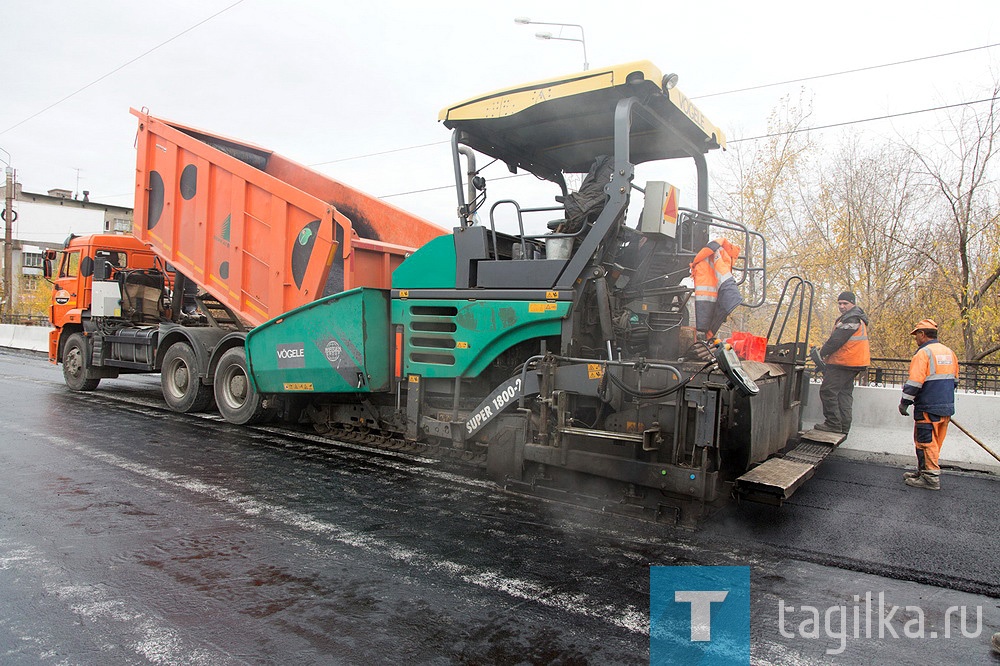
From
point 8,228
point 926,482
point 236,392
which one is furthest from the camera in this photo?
point 8,228

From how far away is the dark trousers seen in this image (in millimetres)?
7230

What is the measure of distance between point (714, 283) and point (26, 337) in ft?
77.6

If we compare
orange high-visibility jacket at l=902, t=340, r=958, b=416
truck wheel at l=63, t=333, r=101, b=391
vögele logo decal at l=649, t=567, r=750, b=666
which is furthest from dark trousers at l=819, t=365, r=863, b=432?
truck wheel at l=63, t=333, r=101, b=391

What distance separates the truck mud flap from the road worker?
173cm

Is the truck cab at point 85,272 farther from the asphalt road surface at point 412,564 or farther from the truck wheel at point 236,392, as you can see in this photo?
the asphalt road surface at point 412,564

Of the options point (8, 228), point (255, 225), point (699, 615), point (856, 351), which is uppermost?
point (8, 228)

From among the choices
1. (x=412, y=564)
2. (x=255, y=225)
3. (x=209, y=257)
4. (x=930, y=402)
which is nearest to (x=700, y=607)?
(x=412, y=564)

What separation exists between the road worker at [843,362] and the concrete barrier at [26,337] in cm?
2152

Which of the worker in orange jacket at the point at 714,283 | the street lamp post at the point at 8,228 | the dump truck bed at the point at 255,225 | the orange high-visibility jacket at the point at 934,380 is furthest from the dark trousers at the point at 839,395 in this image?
the street lamp post at the point at 8,228

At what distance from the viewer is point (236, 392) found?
7.91m

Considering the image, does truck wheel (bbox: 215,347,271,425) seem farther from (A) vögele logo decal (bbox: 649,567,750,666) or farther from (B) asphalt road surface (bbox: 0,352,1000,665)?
(A) vögele logo decal (bbox: 649,567,750,666)

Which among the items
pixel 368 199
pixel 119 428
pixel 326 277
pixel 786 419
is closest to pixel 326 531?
pixel 326 277

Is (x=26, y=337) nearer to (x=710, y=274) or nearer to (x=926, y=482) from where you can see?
(x=710, y=274)

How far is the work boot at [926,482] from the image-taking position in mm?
5715
